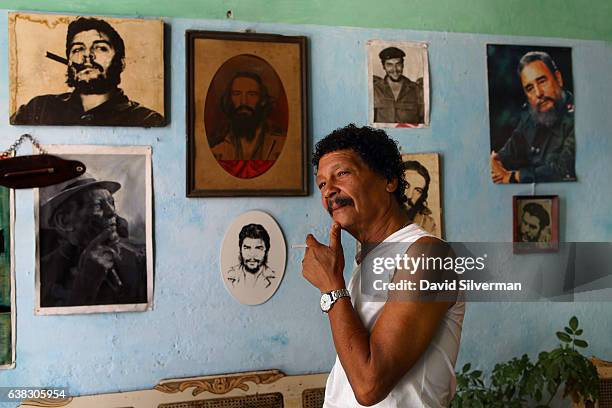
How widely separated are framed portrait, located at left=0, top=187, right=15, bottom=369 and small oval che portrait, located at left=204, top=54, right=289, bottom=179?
2.53 feet

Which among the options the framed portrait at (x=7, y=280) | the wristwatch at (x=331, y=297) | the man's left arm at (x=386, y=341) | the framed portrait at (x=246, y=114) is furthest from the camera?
the framed portrait at (x=246, y=114)

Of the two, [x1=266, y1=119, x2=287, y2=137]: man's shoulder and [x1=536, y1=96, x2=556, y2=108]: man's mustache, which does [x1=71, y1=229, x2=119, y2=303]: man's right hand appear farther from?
[x1=536, y1=96, x2=556, y2=108]: man's mustache

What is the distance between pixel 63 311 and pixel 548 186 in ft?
6.83

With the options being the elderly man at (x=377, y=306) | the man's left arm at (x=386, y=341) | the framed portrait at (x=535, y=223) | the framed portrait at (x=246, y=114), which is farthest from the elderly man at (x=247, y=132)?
the man's left arm at (x=386, y=341)

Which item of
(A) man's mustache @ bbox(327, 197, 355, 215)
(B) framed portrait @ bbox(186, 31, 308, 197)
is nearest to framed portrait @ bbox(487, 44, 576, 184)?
(B) framed portrait @ bbox(186, 31, 308, 197)

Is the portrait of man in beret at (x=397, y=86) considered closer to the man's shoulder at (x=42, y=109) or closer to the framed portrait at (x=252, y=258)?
the framed portrait at (x=252, y=258)

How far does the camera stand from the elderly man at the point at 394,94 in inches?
108

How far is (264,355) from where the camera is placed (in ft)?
8.52

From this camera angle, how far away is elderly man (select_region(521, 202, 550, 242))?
9.53 ft

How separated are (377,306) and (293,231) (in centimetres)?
120

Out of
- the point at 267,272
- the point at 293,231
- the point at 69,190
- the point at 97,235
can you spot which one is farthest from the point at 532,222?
the point at 69,190

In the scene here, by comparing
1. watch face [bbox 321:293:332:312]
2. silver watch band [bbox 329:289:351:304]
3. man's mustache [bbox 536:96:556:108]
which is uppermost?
man's mustache [bbox 536:96:556:108]

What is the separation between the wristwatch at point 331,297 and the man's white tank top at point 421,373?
0.21ft

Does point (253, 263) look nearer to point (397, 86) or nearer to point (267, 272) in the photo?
point (267, 272)
